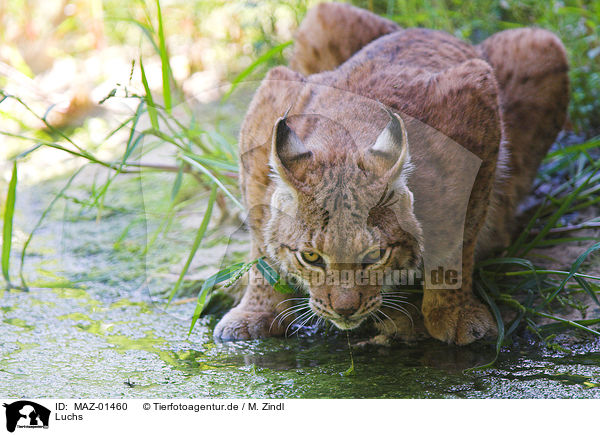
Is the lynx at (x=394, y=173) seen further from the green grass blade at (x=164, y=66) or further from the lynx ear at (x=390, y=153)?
the green grass blade at (x=164, y=66)

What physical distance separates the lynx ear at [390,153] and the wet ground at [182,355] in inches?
36.3

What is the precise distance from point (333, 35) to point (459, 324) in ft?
8.19

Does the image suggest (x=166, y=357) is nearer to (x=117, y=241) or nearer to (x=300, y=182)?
(x=300, y=182)

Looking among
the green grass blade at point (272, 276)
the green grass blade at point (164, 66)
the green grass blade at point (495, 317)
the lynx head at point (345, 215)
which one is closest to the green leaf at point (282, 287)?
the green grass blade at point (272, 276)

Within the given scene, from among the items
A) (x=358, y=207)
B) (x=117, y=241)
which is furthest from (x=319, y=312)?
(x=117, y=241)

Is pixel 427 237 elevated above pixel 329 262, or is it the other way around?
pixel 427 237

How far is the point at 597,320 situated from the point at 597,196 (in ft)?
5.02

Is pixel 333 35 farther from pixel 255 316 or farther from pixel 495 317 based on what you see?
pixel 495 317

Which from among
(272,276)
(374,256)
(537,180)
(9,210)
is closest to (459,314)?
(374,256)

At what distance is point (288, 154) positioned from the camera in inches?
108

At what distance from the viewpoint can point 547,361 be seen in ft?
9.64

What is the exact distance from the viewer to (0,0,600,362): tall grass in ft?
10.8

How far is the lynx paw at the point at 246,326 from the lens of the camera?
3428mm
